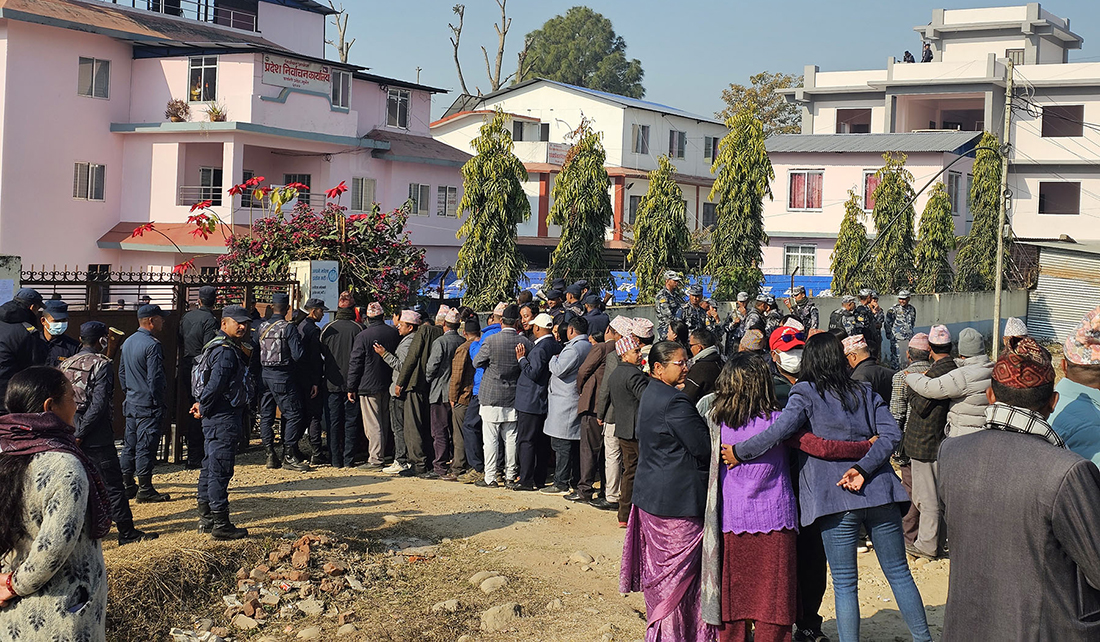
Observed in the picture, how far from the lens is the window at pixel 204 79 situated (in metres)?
30.1

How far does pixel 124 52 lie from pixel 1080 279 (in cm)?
2926

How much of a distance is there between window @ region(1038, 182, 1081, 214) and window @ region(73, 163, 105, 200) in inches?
1408

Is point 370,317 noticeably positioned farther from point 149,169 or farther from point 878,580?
point 149,169

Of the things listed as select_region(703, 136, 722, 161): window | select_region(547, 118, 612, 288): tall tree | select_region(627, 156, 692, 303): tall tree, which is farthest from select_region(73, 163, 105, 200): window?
select_region(703, 136, 722, 161): window

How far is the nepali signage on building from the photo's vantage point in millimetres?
30062

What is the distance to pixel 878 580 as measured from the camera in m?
8.10

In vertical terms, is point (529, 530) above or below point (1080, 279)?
below

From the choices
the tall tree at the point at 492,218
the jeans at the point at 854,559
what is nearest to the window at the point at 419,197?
the tall tree at the point at 492,218

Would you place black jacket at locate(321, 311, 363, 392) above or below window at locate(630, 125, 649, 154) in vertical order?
below

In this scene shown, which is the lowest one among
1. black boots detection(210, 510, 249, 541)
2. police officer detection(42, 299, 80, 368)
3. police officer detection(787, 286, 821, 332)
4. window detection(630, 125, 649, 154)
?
black boots detection(210, 510, 249, 541)

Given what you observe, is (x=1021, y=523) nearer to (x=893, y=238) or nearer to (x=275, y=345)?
(x=275, y=345)

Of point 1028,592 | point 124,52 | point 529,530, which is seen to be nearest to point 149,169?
point 124,52

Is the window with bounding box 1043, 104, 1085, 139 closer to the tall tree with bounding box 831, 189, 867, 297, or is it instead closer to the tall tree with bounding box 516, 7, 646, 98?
the tall tree with bounding box 831, 189, 867, 297

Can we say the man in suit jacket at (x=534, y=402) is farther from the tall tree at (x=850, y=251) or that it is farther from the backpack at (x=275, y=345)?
the tall tree at (x=850, y=251)
